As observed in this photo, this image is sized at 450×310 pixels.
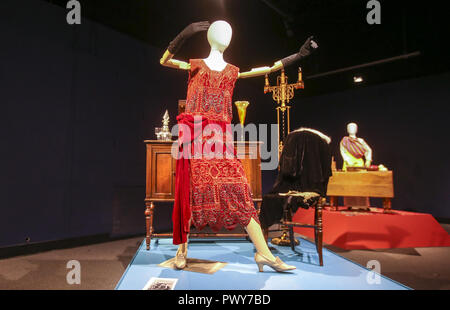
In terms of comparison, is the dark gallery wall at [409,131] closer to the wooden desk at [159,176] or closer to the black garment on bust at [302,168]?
the black garment on bust at [302,168]

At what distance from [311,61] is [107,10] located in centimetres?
433

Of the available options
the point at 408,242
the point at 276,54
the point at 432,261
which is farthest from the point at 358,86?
the point at 432,261

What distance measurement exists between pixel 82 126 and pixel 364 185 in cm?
429

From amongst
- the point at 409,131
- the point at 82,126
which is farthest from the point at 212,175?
the point at 409,131

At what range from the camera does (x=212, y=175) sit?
90.5 inches

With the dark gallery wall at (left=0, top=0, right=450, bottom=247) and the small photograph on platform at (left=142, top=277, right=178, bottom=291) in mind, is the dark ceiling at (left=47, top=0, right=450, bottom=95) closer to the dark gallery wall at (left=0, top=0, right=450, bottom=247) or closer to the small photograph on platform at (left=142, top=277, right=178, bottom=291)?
the dark gallery wall at (left=0, top=0, right=450, bottom=247)

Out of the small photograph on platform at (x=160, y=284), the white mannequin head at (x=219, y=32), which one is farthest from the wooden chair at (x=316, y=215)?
the white mannequin head at (x=219, y=32)

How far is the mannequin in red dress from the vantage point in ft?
7.24

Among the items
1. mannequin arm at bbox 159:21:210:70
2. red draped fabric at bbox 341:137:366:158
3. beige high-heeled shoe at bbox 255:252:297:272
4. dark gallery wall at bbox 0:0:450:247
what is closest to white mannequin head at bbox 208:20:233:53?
mannequin arm at bbox 159:21:210:70

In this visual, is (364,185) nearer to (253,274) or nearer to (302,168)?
(302,168)

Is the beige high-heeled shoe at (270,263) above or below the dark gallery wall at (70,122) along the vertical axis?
below

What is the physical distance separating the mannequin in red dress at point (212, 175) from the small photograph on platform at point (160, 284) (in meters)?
0.29

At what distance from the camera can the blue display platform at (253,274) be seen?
6.42ft

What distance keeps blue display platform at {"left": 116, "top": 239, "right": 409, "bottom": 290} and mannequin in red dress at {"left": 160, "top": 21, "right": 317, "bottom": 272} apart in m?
0.16
